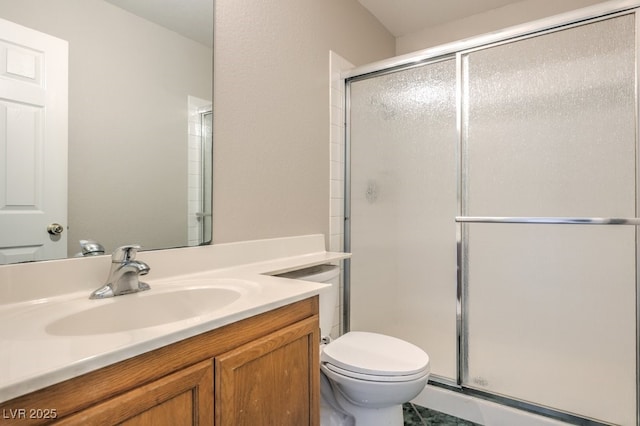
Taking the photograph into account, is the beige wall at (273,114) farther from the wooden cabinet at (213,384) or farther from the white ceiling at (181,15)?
the wooden cabinet at (213,384)

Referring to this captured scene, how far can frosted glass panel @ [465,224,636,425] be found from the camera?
1533mm

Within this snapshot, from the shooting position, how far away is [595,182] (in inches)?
61.1

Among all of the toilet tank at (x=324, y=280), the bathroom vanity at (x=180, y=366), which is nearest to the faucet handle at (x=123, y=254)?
the bathroom vanity at (x=180, y=366)

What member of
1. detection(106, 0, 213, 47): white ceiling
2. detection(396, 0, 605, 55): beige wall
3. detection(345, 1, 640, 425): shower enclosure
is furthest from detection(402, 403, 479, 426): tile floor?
detection(396, 0, 605, 55): beige wall

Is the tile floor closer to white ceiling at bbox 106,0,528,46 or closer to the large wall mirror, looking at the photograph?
the large wall mirror

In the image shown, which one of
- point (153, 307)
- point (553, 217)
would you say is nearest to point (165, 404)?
point (153, 307)

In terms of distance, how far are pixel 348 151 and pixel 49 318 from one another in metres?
1.70

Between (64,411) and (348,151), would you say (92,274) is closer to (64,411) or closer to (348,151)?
(64,411)

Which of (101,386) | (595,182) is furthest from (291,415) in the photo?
(595,182)

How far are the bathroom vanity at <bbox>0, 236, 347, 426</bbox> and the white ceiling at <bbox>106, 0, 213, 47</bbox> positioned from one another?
768 mm

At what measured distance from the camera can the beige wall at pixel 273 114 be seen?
1390 mm

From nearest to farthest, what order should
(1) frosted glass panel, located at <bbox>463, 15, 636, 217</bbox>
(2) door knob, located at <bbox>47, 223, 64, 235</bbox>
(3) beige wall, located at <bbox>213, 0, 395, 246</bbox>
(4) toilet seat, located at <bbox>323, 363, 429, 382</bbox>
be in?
(2) door knob, located at <bbox>47, 223, 64, 235</bbox> → (4) toilet seat, located at <bbox>323, 363, 429, 382</bbox> → (3) beige wall, located at <bbox>213, 0, 395, 246</bbox> → (1) frosted glass panel, located at <bbox>463, 15, 636, 217</bbox>

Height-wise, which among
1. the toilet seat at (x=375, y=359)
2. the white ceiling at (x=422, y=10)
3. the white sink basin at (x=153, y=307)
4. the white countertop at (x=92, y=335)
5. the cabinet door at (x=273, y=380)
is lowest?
the toilet seat at (x=375, y=359)

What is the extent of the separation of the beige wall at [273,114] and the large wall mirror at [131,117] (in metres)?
0.09
